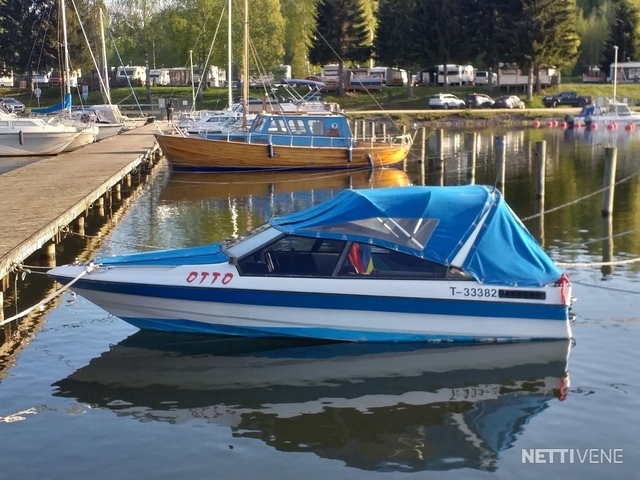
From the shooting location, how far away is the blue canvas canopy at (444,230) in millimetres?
13695

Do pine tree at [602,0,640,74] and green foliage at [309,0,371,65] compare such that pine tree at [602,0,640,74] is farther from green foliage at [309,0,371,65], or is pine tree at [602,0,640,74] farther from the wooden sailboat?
the wooden sailboat

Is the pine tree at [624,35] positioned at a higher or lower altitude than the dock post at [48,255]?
higher

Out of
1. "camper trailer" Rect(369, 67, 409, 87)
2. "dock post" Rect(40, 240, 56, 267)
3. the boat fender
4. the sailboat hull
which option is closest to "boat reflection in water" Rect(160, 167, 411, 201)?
the boat fender

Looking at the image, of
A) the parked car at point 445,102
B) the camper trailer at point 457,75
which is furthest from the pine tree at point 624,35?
the parked car at point 445,102

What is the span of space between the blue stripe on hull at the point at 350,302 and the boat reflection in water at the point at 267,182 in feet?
62.3

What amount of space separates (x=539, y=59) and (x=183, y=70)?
3926 centimetres

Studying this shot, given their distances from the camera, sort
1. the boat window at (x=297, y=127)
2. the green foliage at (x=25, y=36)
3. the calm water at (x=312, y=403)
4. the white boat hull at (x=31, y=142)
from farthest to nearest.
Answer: the green foliage at (x=25, y=36) < the white boat hull at (x=31, y=142) < the boat window at (x=297, y=127) < the calm water at (x=312, y=403)

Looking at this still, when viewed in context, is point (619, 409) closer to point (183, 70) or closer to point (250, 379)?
point (250, 379)

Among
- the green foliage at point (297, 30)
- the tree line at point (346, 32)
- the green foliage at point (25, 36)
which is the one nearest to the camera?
the tree line at point (346, 32)

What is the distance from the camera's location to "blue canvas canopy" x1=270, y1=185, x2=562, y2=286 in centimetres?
1370

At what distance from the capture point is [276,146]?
130 ft

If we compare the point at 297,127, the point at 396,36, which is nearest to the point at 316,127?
the point at 297,127

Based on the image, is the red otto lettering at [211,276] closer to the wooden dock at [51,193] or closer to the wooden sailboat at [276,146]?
the wooden dock at [51,193]

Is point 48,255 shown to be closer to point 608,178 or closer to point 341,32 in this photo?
point 608,178
